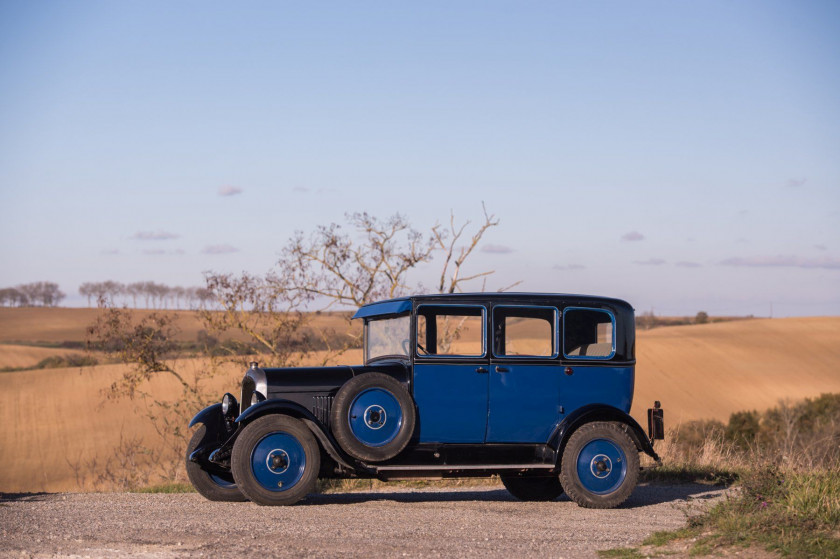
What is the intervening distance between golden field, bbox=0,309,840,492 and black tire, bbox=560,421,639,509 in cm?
1143

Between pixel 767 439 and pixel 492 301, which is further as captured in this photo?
pixel 767 439

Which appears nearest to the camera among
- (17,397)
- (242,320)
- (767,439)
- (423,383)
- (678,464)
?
(423,383)

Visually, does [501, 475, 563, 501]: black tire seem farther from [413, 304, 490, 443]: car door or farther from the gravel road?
[413, 304, 490, 443]: car door

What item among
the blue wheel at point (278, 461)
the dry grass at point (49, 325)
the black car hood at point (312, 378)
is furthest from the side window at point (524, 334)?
the dry grass at point (49, 325)

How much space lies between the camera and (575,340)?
1063 cm

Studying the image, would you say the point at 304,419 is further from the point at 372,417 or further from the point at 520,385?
the point at 520,385

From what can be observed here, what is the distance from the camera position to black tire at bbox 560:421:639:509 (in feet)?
33.2

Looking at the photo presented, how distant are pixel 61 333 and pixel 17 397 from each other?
42.7 m

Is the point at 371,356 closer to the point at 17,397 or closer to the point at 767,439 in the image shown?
the point at 767,439

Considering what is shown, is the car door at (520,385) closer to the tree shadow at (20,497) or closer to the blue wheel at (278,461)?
the blue wheel at (278,461)

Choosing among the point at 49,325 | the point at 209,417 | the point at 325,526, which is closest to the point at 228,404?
the point at 209,417

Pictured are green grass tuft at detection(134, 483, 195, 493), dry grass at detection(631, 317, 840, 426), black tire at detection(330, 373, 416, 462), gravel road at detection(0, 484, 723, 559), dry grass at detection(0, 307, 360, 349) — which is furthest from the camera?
dry grass at detection(0, 307, 360, 349)

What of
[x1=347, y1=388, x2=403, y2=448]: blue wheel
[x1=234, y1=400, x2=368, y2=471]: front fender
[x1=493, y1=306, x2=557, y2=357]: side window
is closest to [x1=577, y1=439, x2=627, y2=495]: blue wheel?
[x1=493, y1=306, x2=557, y2=357]: side window

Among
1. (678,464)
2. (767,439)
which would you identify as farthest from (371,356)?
(767,439)
